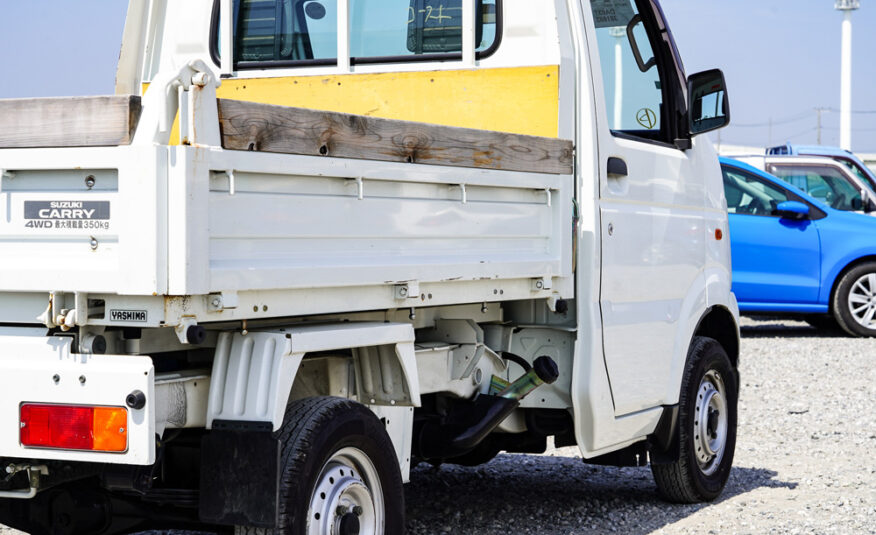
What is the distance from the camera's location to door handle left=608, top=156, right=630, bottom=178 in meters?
5.55

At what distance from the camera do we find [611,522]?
238 inches

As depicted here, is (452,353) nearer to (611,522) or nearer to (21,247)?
(611,522)

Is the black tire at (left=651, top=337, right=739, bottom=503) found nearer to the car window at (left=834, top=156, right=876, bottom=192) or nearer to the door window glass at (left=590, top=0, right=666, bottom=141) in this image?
the door window glass at (left=590, top=0, right=666, bottom=141)

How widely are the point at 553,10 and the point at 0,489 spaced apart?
9.27 feet

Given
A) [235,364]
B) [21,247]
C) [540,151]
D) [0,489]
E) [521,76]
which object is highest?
[521,76]

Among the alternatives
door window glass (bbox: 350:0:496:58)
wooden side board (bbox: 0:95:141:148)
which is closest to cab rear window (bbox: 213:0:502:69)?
door window glass (bbox: 350:0:496:58)

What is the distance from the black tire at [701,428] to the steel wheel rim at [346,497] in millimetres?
2405

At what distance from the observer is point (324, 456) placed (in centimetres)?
389

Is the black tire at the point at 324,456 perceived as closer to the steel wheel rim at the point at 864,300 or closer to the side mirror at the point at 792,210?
the side mirror at the point at 792,210

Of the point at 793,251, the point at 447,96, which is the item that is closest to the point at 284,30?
the point at 447,96

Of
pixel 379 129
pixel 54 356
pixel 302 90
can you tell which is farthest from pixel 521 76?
pixel 54 356

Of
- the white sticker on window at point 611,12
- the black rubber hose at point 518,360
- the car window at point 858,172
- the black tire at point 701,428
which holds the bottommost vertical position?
the black tire at point 701,428

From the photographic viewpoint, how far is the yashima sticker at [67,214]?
3459 mm

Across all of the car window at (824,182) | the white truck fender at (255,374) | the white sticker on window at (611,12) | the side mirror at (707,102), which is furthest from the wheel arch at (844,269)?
the white truck fender at (255,374)
